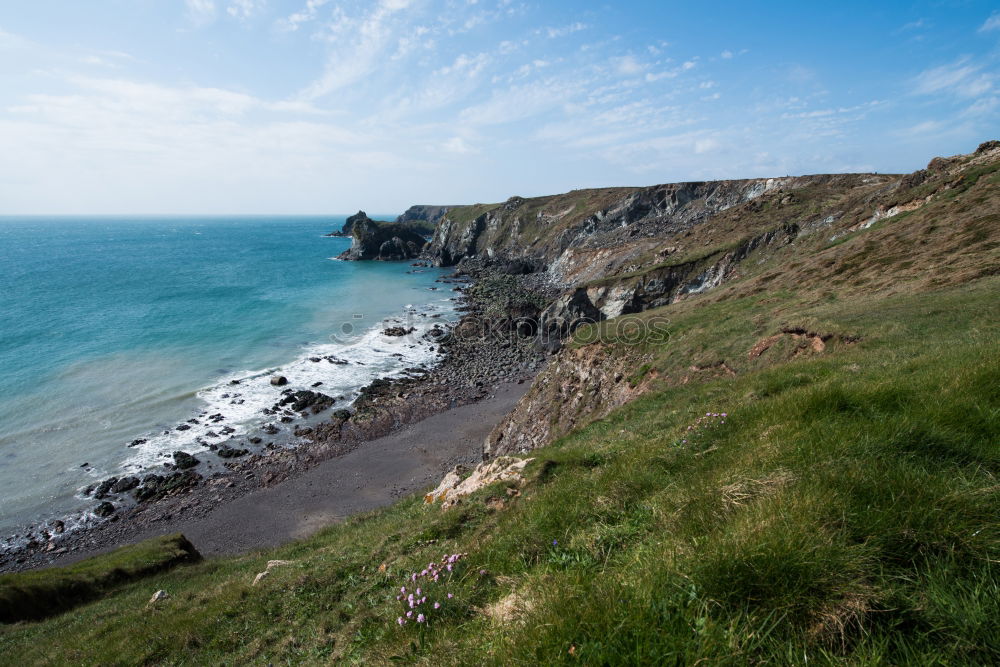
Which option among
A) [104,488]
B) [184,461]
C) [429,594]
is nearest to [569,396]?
[429,594]

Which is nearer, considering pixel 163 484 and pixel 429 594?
pixel 429 594

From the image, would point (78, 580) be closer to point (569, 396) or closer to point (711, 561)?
point (569, 396)

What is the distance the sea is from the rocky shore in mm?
1346

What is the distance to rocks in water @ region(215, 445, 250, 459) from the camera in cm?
3369

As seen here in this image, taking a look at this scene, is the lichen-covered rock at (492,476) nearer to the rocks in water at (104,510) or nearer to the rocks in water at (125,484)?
the rocks in water at (104,510)

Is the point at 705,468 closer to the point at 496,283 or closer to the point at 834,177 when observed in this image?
the point at 496,283

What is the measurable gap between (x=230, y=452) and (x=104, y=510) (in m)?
7.65

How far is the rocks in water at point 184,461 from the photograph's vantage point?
32.3 meters

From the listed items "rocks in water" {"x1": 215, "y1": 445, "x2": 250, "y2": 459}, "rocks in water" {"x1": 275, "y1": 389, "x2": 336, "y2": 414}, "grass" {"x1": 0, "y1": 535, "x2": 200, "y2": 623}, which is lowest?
"rocks in water" {"x1": 215, "y1": 445, "x2": 250, "y2": 459}

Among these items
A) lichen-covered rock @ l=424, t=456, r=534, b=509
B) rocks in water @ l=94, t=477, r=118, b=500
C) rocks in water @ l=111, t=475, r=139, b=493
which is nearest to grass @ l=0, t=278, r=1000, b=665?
lichen-covered rock @ l=424, t=456, r=534, b=509

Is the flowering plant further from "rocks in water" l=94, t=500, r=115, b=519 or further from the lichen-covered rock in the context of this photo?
"rocks in water" l=94, t=500, r=115, b=519

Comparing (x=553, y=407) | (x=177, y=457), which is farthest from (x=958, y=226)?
(x=177, y=457)

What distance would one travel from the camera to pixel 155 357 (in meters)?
51.4

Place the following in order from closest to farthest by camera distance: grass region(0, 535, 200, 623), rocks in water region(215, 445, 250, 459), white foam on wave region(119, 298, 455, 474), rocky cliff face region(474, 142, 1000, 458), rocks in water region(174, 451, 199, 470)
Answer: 1. grass region(0, 535, 200, 623)
2. rocky cliff face region(474, 142, 1000, 458)
3. rocks in water region(174, 451, 199, 470)
4. rocks in water region(215, 445, 250, 459)
5. white foam on wave region(119, 298, 455, 474)
